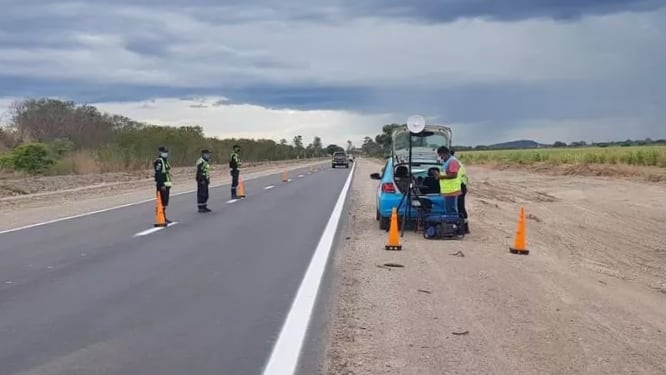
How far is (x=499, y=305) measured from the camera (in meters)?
9.03

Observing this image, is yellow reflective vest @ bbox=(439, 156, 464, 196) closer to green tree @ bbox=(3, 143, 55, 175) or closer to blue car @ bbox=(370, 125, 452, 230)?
blue car @ bbox=(370, 125, 452, 230)

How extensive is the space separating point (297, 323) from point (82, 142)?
67772mm

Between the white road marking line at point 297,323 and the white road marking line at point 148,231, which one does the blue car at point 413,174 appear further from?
the white road marking line at point 148,231

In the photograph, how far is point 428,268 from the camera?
11.8m

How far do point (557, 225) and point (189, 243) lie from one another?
10.8 meters

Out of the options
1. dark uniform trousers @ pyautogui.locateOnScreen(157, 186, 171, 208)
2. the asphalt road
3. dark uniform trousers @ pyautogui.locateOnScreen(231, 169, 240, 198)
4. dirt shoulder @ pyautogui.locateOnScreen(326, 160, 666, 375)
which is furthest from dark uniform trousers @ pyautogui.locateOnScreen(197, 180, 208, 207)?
dark uniform trousers @ pyautogui.locateOnScreen(231, 169, 240, 198)

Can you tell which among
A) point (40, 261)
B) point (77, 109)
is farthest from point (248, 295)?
point (77, 109)

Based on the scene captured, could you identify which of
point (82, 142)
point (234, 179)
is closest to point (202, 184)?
point (234, 179)

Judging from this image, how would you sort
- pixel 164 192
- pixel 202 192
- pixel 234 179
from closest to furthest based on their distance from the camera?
pixel 164 192 → pixel 202 192 → pixel 234 179

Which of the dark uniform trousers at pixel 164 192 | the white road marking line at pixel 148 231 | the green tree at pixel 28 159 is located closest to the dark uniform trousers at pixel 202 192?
the dark uniform trousers at pixel 164 192

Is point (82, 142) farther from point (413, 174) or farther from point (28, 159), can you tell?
point (413, 174)

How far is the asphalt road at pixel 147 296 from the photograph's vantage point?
667 cm

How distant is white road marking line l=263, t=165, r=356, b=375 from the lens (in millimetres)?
6435

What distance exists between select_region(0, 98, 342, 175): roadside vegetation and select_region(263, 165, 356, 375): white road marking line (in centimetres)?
3790
